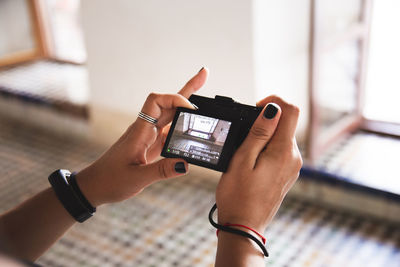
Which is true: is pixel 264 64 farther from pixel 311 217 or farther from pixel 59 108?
pixel 59 108

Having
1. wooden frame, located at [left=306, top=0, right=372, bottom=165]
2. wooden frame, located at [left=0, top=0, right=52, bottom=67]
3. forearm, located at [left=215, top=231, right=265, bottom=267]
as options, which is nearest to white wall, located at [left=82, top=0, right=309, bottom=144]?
wooden frame, located at [left=306, top=0, right=372, bottom=165]

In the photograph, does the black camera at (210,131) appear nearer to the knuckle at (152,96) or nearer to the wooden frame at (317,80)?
the knuckle at (152,96)

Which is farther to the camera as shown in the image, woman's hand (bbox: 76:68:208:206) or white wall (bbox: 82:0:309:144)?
white wall (bbox: 82:0:309:144)

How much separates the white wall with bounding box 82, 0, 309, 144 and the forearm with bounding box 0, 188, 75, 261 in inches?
49.9

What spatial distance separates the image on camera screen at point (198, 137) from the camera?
661 millimetres

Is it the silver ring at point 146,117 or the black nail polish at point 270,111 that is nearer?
the black nail polish at point 270,111

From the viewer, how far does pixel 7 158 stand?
2.43 meters

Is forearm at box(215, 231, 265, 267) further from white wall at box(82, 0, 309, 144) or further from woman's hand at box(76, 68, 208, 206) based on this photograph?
white wall at box(82, 0, 309, 144)

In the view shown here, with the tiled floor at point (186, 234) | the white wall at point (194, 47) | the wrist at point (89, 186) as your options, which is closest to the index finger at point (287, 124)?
the wrist at point (89, 186)

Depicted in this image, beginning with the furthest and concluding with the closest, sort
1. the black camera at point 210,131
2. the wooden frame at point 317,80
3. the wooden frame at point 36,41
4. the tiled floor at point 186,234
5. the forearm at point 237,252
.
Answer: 1. the wooden frame at point 36,41
2. the wooden frame at point 317,80
3. the tiled floor at point 186,234
4. the black camera at point 210,131
5. the forearm at point 237,252

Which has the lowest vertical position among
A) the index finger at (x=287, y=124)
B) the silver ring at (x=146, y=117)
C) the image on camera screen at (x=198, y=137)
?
the image on camera screen at (x=198, y=137)

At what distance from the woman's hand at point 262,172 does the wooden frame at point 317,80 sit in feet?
4.19

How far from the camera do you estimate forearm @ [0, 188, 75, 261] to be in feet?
2.20

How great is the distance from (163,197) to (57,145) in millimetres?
869
